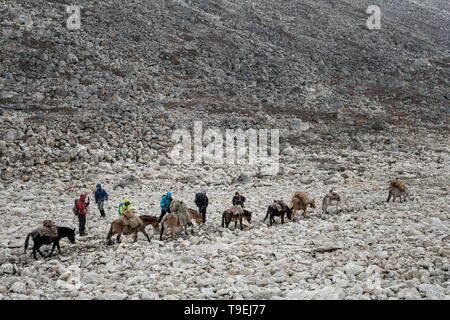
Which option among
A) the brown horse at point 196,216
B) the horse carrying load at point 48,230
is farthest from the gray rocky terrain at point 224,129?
the horse carrying load at point 48,230

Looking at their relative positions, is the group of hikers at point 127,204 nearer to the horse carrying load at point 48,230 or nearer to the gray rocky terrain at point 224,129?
the gray rocky terrain at point 224,129

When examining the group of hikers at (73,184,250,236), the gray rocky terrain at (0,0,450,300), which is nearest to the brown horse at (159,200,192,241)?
the gray rocky terrain at (0,0,450,300)

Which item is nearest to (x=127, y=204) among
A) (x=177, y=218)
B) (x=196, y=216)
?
(x=177, y=218)

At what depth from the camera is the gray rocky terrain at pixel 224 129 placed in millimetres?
7902

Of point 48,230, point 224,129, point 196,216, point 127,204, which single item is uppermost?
point 224,129

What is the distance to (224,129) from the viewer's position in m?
26.9

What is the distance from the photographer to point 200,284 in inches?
290

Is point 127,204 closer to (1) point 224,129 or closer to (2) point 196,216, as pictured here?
(2) point 196,216

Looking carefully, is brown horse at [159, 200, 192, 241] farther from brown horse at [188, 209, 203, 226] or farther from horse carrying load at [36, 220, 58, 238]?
horse carrying load at [36, 220, 58, 238]

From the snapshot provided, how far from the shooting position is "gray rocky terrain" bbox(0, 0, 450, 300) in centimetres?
790

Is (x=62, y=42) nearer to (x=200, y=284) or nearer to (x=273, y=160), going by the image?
(x=273, y=160)

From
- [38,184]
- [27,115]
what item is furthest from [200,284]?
[27,115]

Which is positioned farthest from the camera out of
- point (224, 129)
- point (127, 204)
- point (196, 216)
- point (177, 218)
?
point (224, 129)
